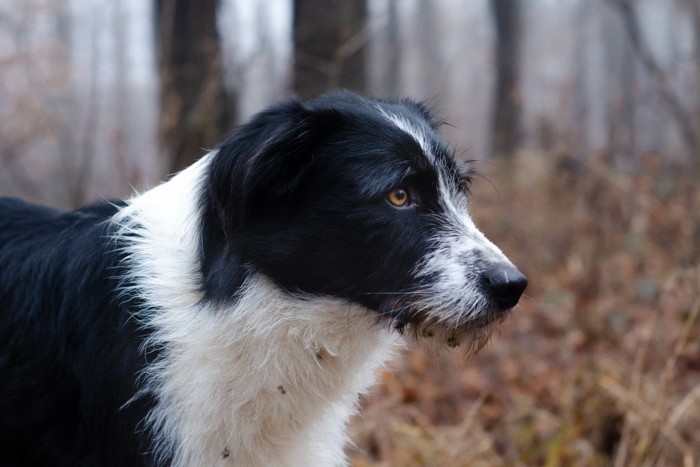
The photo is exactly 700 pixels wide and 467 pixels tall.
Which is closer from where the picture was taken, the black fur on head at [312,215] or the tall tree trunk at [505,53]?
the black fur on head at [312,215]

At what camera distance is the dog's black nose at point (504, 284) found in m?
2.68

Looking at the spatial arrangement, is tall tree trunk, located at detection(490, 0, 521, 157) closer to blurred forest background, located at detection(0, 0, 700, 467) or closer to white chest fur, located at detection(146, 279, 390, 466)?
blurred forest background, located at detection(0, 0, 700, 467)

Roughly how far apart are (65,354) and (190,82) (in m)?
4.46

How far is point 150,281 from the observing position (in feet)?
9.49

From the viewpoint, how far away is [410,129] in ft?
9.96

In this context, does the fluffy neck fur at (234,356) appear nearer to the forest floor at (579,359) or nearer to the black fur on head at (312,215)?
the black fur on head at (312,215)

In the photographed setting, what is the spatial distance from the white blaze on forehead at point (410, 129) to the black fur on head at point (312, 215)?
8cm

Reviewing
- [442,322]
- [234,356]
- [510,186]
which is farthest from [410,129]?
[510,186]

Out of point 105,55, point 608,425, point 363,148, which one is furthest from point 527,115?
point 363,148

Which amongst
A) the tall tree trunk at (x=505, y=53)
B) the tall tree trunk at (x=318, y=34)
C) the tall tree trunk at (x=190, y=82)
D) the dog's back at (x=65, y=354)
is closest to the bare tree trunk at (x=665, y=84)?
the tall tree trunk at (x=318, y=34)

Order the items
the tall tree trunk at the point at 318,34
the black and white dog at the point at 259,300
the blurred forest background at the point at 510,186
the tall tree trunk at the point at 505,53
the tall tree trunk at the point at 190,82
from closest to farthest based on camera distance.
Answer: the black and white dog at the point at 259,300 < the blurred forest background at the point at 510,186 < the tall tree trunk at the point at 190,82 < the tall tree trunk at the point at 318,34 < the tall tree trunk at the point at 505,53

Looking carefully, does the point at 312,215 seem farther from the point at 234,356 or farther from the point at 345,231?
the point at 234,356

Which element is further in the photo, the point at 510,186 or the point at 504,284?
the point at 510,186

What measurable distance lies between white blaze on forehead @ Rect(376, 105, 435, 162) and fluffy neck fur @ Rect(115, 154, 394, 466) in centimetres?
65
